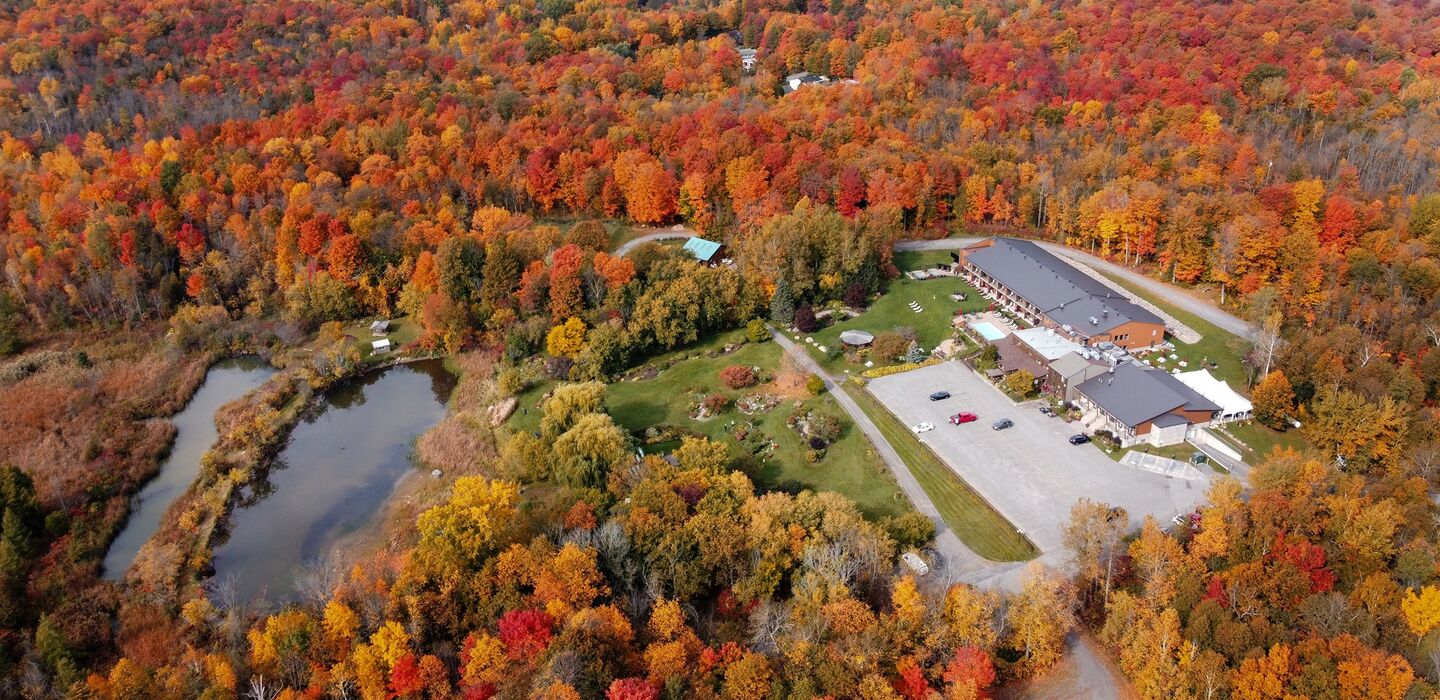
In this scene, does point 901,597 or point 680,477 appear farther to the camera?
point 680,477

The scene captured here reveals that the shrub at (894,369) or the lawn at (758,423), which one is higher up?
the shrub at (894,369)

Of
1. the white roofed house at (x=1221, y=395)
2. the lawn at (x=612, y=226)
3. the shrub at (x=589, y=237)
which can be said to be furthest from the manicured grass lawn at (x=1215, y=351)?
the lawn at (x=612, y=226)

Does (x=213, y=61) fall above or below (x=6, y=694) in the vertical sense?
above

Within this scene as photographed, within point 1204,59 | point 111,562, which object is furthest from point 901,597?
point 1204,59

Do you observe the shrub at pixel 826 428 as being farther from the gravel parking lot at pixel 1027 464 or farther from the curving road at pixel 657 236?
the curving road at pixel 657 236

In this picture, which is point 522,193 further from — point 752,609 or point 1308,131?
point 1308,131
